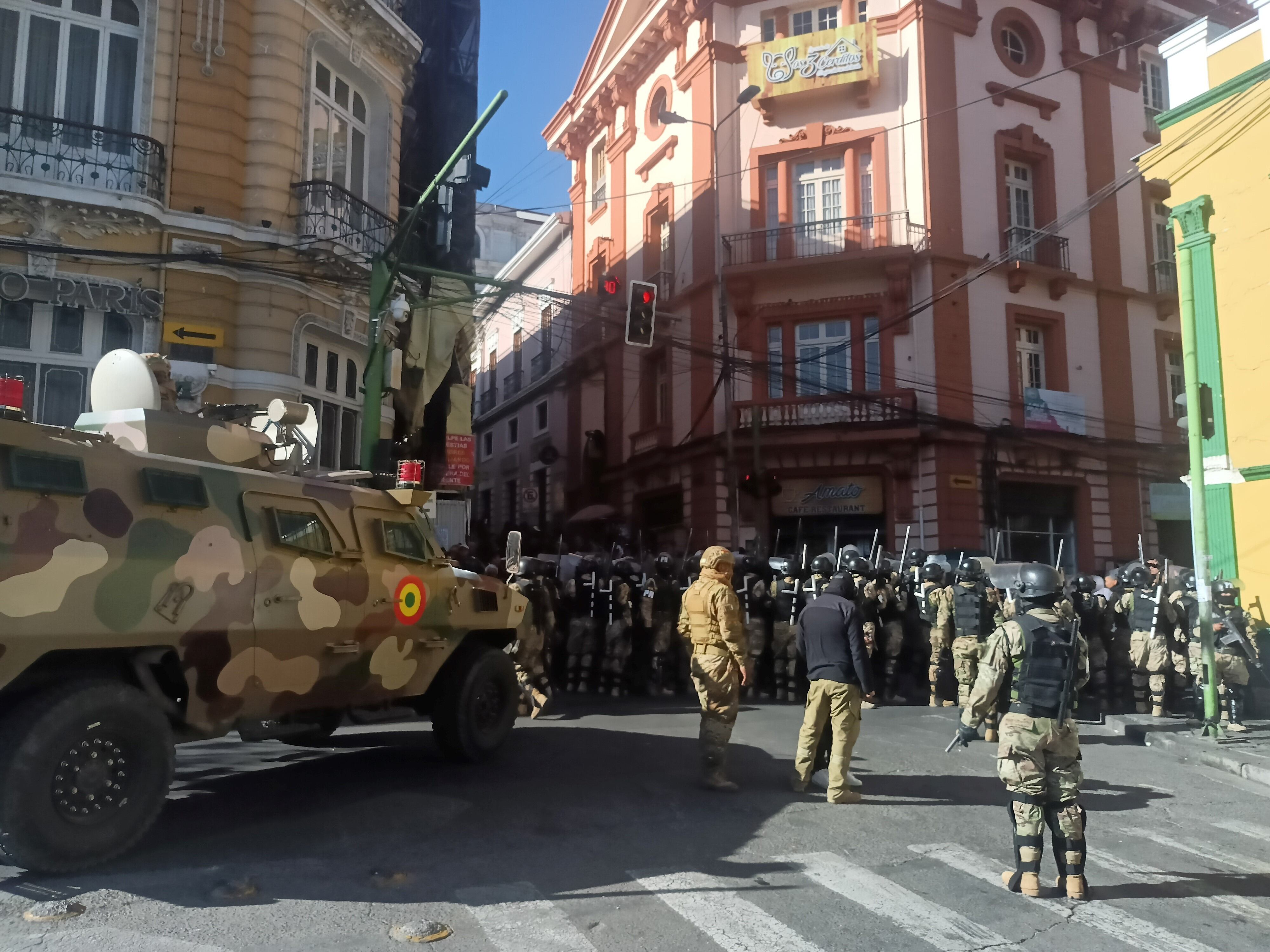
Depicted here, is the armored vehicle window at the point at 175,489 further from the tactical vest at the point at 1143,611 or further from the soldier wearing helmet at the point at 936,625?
the tactical vest at the point at 1143,611

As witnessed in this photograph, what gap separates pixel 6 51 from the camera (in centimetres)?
1302

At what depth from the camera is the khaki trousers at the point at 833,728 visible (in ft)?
22.9

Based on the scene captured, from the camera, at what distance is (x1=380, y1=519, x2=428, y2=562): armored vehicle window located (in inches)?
294

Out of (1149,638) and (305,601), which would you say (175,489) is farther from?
(1149,638)

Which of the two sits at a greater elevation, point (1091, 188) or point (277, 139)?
point (1091, 188)

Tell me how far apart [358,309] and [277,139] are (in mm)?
2926

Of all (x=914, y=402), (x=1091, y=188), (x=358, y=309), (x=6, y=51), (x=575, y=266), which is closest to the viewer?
(x=6, y=51)

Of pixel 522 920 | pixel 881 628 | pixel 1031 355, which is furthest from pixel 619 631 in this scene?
pixel 1031 355

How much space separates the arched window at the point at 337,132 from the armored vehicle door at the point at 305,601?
10.0 m

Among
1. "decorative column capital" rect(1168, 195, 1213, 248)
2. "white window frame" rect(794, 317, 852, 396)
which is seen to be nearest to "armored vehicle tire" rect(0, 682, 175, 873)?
"decorative column capital" rect(1168, 195, 1213, 248)

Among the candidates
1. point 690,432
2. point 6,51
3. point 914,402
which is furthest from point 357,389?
point 914,402

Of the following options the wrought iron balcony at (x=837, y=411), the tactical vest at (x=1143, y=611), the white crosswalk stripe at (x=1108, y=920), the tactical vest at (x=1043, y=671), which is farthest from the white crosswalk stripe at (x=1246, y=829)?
the wrought iron balcony at (x=837, y=411)

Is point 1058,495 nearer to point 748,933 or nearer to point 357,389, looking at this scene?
point 357,389

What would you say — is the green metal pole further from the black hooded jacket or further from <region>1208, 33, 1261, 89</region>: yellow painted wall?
the black hooded jacket
